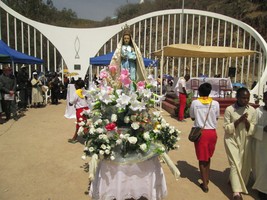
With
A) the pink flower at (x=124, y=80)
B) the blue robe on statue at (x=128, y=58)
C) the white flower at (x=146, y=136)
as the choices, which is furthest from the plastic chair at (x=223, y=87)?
the white flower at (x=146, y=136)

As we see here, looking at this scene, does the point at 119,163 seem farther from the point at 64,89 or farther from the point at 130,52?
the point at 64,89

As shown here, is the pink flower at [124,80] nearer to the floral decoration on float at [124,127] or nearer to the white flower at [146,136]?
the floral decoration on float at [124,127]

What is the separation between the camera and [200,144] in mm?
3838

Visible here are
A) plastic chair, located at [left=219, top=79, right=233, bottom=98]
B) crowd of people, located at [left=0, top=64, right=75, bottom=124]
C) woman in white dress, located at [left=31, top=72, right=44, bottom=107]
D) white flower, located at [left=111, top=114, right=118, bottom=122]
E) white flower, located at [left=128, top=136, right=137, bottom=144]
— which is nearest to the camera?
white flower, located at [left=128, top=136, right=137, bottom=144]

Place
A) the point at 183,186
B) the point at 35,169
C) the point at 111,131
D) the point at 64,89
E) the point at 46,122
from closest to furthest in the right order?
the point at 111,131 < the point at 183,186 < the point at 35,169 < the point at 46,122 < the point at 64,89

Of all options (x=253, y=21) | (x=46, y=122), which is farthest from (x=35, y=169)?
(x=253, y=21)

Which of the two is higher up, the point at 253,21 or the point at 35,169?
the point at 253,21

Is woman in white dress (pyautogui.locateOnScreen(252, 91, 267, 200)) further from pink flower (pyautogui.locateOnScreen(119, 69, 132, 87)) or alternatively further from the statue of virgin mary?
the statue of virgin mary

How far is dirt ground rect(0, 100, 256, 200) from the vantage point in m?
3.75

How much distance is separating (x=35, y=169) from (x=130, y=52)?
2.67 meters

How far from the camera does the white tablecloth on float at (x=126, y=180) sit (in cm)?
300

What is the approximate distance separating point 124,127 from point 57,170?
6.60 feet

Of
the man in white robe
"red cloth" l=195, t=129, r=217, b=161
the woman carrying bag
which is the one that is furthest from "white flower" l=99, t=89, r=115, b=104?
the man in white robe

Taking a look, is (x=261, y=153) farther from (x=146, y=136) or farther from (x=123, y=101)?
(x=123, y=101)
